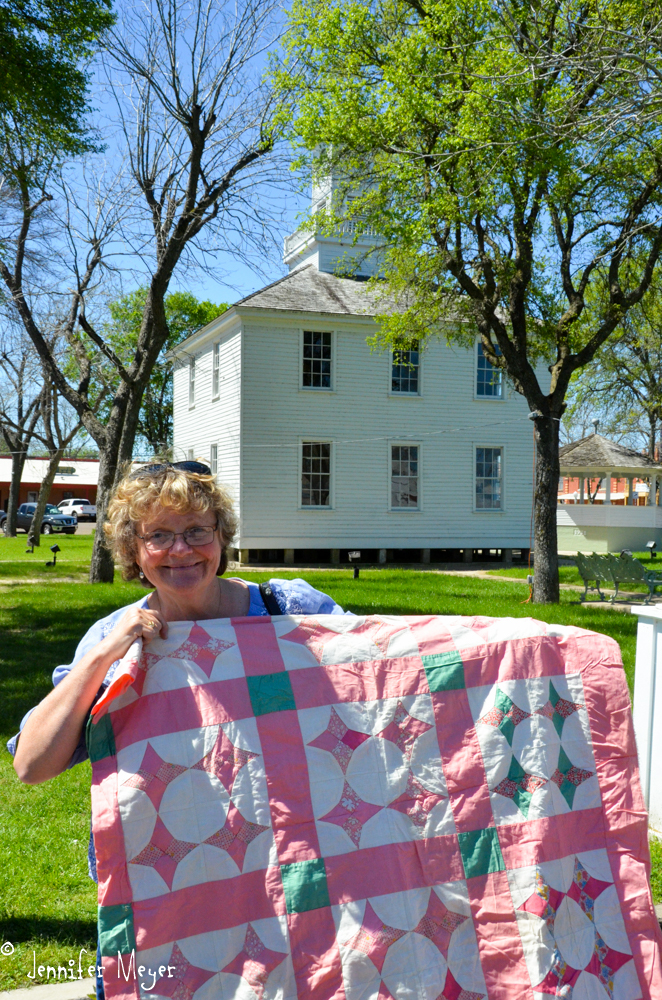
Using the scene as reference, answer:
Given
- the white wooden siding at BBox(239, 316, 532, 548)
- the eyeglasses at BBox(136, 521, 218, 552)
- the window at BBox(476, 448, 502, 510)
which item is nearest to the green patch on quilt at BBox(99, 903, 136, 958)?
the eyeglasses at BBox(136, 521, 218, 552)

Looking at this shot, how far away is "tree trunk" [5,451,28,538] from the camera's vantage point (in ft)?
115

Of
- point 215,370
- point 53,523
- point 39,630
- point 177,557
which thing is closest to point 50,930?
point 177,557

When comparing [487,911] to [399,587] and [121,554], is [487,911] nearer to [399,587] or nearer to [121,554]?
[121,554]

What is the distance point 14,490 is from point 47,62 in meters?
27.6

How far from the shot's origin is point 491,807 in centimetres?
248

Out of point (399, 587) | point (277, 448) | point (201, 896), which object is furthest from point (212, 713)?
point (277, 448)

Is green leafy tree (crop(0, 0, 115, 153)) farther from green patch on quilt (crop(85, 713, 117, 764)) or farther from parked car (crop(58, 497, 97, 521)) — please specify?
parked car (crop(58, 497, 97, 521))

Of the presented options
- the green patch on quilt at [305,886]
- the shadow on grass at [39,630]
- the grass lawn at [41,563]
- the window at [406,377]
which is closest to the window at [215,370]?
the window at [406,377]

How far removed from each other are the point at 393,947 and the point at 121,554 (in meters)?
1.41

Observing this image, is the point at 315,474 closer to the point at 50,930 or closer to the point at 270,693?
the point at 50,930

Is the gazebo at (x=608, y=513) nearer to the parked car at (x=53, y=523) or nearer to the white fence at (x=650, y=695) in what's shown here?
the parked car at (x=53, y=523)

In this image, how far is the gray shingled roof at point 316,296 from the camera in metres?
22.9

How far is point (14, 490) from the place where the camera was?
35125 millimetres

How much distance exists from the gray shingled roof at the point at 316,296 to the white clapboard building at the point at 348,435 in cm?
6
